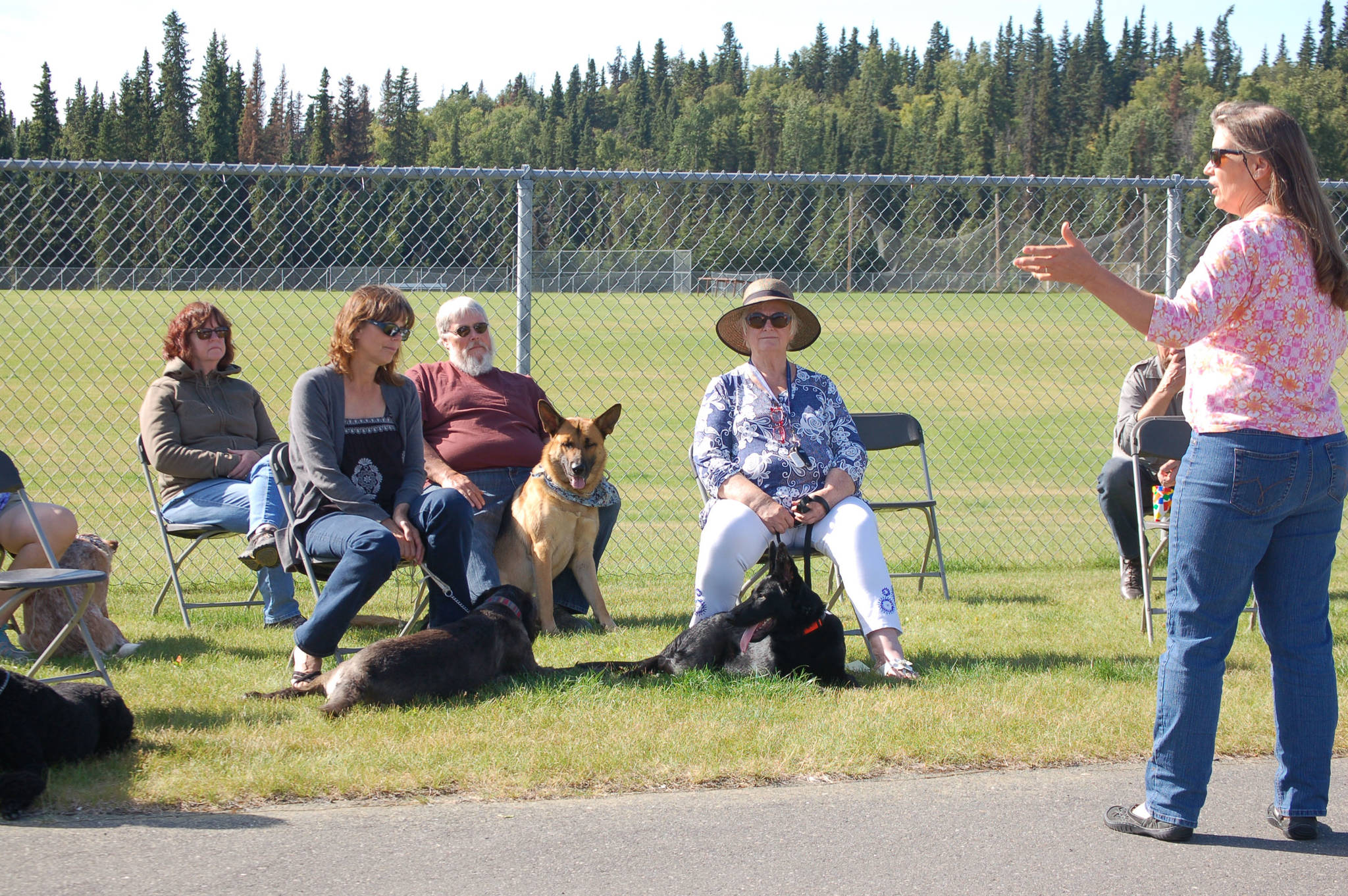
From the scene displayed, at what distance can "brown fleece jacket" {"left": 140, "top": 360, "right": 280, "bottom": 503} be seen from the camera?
568cm

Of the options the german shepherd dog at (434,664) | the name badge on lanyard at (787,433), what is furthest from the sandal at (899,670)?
the german shepherd dog at (434,664)

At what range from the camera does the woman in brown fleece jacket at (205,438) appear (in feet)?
18.4

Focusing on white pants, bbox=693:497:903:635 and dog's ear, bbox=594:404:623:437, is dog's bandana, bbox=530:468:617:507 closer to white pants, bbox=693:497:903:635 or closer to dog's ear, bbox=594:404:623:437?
dog's ear, bbox=594:404:623:437

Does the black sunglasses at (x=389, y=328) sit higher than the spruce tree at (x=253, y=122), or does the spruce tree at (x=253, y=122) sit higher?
the spruce tree at (x=253, y=122)

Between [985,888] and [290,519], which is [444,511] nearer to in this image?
[290,519]

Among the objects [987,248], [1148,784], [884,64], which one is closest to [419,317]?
[987,248]

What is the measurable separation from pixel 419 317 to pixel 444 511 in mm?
20162

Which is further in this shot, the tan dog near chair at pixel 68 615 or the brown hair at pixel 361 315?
the tan dog near chair at pixel 68 615

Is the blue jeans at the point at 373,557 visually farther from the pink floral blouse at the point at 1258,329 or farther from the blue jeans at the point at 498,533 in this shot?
the pink floral blouse at the point at 1258,329

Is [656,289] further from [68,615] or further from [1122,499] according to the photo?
[68,615]

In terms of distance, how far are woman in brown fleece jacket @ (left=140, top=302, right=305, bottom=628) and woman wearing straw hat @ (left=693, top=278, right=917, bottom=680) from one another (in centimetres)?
215

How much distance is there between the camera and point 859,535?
473cm

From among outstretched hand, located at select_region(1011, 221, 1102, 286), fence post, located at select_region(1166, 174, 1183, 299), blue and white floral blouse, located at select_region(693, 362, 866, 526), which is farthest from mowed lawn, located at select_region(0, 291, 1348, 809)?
fence post, located at select_region(1166, 174, 1183, 299)

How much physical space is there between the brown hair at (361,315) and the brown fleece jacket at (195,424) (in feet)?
4.18
